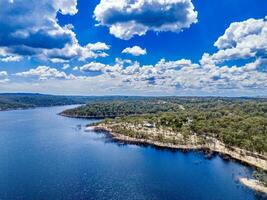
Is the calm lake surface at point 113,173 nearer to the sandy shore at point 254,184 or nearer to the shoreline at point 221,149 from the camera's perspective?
the sandy shore at point 254,184

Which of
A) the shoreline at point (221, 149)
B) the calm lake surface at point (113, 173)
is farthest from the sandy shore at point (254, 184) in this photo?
the shoreline at point (221, 149)

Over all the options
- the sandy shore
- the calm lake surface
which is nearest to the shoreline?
the calm lake surface

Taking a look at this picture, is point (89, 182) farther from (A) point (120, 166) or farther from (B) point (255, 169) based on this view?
(B) point (255, 169)

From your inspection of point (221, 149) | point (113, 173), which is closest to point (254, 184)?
point (113, 173)

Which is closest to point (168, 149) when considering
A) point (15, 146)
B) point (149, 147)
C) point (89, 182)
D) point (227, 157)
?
point (149, 147)

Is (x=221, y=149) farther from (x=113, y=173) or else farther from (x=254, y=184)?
(x=113, y=173)

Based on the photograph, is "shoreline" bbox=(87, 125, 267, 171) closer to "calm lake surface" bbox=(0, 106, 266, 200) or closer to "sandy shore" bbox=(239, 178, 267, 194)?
"calm lake surface" bbox=(0, 106, 266, 200)
